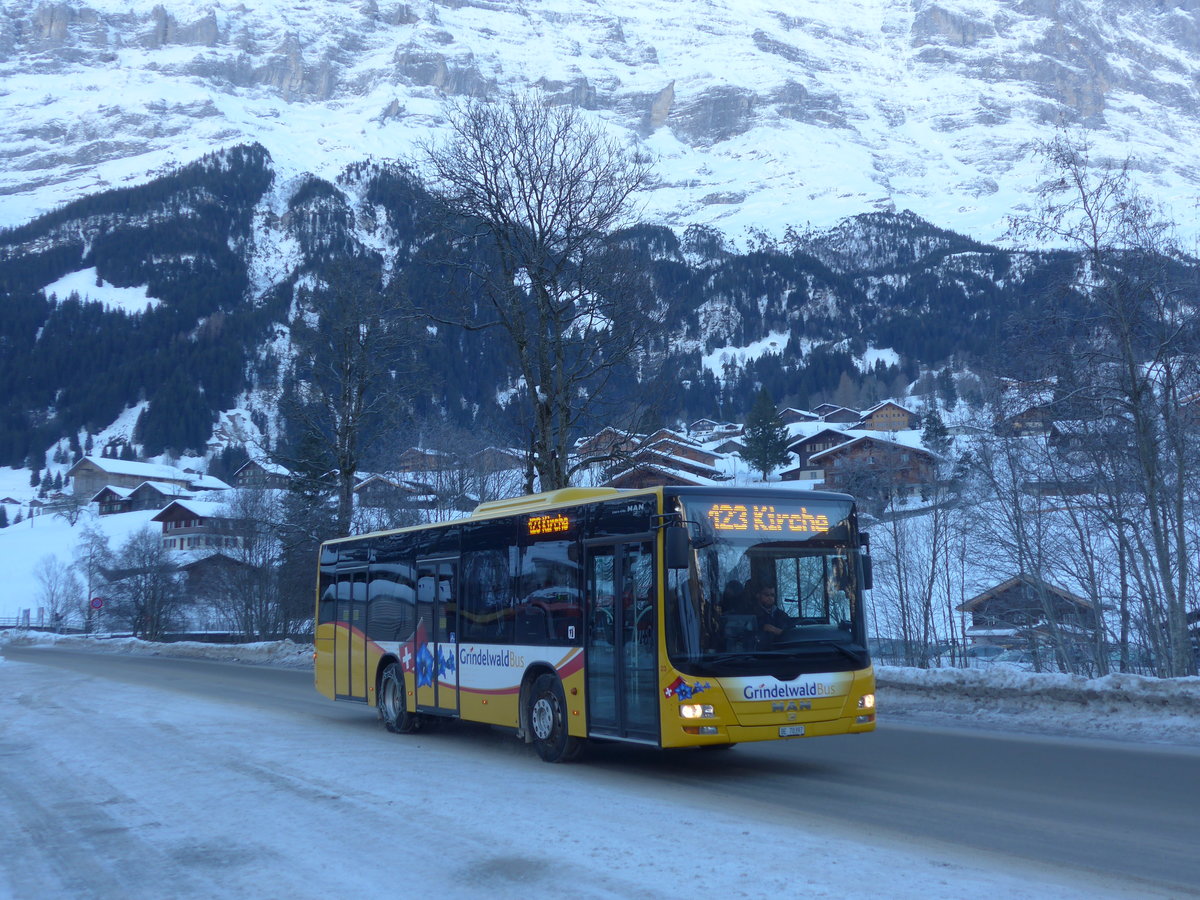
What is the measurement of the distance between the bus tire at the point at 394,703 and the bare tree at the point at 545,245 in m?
8.44

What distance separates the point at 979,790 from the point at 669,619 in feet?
10.3

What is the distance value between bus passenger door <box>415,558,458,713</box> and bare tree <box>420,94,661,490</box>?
29.7ft

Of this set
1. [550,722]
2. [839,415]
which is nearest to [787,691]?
[550,722]

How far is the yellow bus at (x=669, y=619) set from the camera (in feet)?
35.5

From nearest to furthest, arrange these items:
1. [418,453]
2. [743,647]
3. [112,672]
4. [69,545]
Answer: [743,647] < [112,672] < [418,453] < [69,545]

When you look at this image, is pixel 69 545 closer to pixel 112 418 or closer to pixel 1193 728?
pixel 112 418

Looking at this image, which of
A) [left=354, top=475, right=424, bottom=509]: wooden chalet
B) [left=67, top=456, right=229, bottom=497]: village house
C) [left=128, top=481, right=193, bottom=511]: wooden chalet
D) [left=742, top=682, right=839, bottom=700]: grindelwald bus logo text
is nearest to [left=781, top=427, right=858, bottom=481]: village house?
[left=354, top=475, right=424, bottom=509]: wooden chalet

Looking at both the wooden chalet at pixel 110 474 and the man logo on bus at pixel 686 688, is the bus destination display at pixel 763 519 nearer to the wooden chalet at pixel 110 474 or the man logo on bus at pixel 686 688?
the man logo on bus at pixel 686 688

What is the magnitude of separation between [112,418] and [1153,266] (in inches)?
6795

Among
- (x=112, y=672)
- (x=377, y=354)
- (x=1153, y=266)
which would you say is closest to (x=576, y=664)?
(x=1153, y=266)

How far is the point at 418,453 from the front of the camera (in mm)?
50844

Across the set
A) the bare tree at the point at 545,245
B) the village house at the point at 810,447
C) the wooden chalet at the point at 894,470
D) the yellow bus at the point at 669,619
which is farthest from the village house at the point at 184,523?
→ the yellow bus at the point at 669,619

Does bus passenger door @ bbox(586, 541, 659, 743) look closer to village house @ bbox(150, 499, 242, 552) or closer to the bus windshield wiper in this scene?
the bus windshield wiper

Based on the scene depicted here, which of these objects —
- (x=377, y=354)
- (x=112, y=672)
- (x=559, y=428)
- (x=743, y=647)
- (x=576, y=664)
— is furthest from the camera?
(x=377, y=354)
